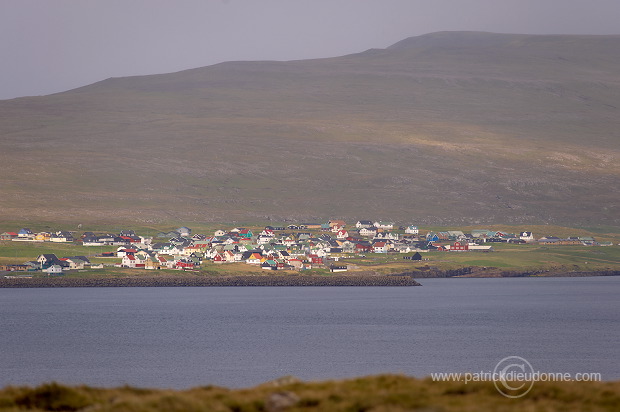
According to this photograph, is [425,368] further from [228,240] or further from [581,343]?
[228,240]

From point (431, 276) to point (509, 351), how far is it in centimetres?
8293

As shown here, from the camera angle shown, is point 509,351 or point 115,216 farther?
point 115,216

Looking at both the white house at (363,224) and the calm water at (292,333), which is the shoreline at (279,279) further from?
the white house at (363,224)

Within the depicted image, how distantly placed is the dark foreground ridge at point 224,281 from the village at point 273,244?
5.85 m

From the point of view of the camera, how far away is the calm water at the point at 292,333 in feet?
159

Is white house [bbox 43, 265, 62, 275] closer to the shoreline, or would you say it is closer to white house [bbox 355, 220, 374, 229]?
the shoreline

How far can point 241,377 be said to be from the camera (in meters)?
44.9

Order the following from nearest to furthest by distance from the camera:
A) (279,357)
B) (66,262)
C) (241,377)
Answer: (241,377), (279,357), (66,262)

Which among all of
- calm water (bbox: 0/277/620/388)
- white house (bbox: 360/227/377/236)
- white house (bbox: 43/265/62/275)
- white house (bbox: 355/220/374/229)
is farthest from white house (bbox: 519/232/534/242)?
white house (bbox: 43/265/62/275)

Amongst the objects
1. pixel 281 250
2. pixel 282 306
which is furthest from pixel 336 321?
pixel 281 250

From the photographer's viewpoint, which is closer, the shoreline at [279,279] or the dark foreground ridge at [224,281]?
the dark foreground ridge at [224,281]

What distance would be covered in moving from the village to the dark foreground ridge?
230 inches

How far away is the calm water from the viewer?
4844cm

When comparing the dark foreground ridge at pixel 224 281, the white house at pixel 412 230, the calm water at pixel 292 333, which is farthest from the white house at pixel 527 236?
the calm water at pixel 292 333
